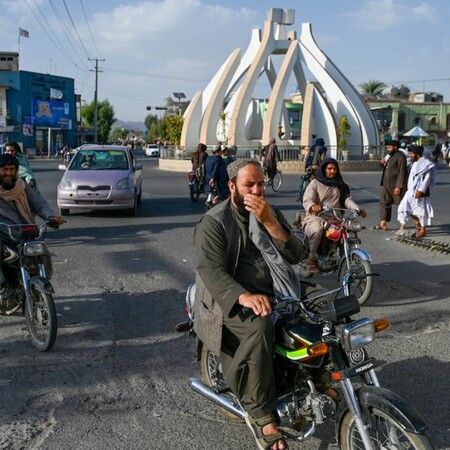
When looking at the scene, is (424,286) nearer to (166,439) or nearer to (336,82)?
(166,439)

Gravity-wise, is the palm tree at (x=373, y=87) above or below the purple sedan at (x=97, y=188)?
above

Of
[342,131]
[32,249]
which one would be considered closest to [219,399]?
[32,249]

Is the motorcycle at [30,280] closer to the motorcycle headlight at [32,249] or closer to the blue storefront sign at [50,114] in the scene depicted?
the motorcycle headlight at [32,249]

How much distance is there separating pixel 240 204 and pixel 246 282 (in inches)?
18.6

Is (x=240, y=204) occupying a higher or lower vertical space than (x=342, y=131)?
lower

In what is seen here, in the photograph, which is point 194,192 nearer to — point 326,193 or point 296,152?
point 326,193

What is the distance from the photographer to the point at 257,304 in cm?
329

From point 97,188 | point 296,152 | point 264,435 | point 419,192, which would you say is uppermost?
point 296,152

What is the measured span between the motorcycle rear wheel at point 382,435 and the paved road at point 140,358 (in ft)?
1.87

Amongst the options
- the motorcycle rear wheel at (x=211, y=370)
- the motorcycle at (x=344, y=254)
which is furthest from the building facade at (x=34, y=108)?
the motorcycle rear wheel at (x=211, y=370)

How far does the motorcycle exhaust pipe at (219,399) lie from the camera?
3716 millimetres

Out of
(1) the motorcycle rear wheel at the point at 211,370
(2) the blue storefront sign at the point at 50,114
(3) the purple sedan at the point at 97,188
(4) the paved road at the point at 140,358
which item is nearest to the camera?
(4) the paved road at the point at 140,358

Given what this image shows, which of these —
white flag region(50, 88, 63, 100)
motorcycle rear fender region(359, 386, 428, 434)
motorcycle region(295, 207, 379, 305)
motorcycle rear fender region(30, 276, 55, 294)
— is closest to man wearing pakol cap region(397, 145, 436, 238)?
motorcycle region(295, 207, 379, 305)

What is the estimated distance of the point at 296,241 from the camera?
3.76 metres
